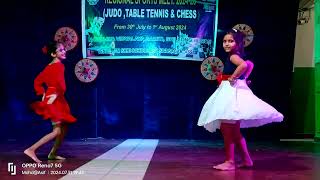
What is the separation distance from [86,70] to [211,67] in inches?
84.8

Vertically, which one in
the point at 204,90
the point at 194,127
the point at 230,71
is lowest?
the point at 194,127

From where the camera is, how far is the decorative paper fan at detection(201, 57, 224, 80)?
23.8ft

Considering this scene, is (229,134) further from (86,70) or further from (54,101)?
(86,70)

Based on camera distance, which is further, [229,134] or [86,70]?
[86,70]

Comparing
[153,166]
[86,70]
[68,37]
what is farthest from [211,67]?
[153,166]

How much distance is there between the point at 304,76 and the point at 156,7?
151 inches

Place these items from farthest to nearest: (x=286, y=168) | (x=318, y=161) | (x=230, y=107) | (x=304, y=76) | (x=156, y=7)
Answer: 1. (x=304, y=76)
2. (x=156, y=7)
3. (x=318, y=161)
4. (x=286, y=168)
5. (x=230, y=107)

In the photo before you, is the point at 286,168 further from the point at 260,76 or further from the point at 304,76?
the point at 304,76

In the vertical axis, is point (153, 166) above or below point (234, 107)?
below

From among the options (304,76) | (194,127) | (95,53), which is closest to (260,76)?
(194,127)

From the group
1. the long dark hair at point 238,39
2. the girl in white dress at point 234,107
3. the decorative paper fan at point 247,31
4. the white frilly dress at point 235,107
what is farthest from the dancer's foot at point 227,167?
the decorative paper fan at point 247,31

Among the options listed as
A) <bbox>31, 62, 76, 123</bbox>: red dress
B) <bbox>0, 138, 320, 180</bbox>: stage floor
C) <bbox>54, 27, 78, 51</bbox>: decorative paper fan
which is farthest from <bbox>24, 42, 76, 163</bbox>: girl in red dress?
<bbox>54, 27, 78, 51</bbox>: decorative paper fan

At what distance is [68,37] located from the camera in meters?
7.27

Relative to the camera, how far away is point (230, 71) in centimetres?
380
